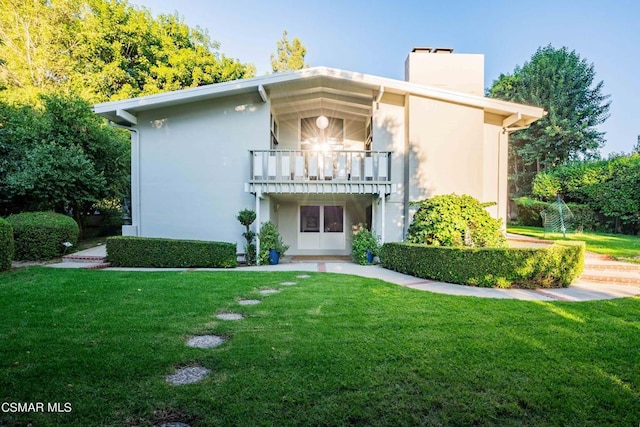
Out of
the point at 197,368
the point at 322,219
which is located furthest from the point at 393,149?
the point at 197,368

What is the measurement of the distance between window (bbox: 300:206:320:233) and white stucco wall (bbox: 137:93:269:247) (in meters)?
3.26

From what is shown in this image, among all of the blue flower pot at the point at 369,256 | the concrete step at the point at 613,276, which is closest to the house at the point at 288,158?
the blue flower pot at the point at 369,256

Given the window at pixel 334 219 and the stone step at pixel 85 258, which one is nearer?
the stone step at pixel 85 258

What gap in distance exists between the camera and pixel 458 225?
8.66 m

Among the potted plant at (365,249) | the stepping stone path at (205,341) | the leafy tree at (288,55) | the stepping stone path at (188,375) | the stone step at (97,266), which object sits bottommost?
the stepping stone path at (205,341)

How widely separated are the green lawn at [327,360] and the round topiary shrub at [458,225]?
3076 millimetres

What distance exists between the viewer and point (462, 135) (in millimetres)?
10656

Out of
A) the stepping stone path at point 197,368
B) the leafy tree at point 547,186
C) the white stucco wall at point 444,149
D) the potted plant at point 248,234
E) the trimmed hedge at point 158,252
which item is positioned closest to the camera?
the stepping stone path at point 197,368

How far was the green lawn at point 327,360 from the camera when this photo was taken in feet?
8.11

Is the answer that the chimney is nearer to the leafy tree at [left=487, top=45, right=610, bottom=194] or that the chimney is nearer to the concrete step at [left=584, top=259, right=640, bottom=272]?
the concrete step at [left=584, top=259, right=640, bottom=272]

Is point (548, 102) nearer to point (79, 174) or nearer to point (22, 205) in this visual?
point (79, 174)

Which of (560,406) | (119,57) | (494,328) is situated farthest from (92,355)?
(119,57)

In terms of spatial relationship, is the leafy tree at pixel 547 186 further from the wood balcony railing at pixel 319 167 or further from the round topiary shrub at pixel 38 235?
the round topiary shrub at pixel 38 235

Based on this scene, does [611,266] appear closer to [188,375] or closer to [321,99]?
[321,99]
